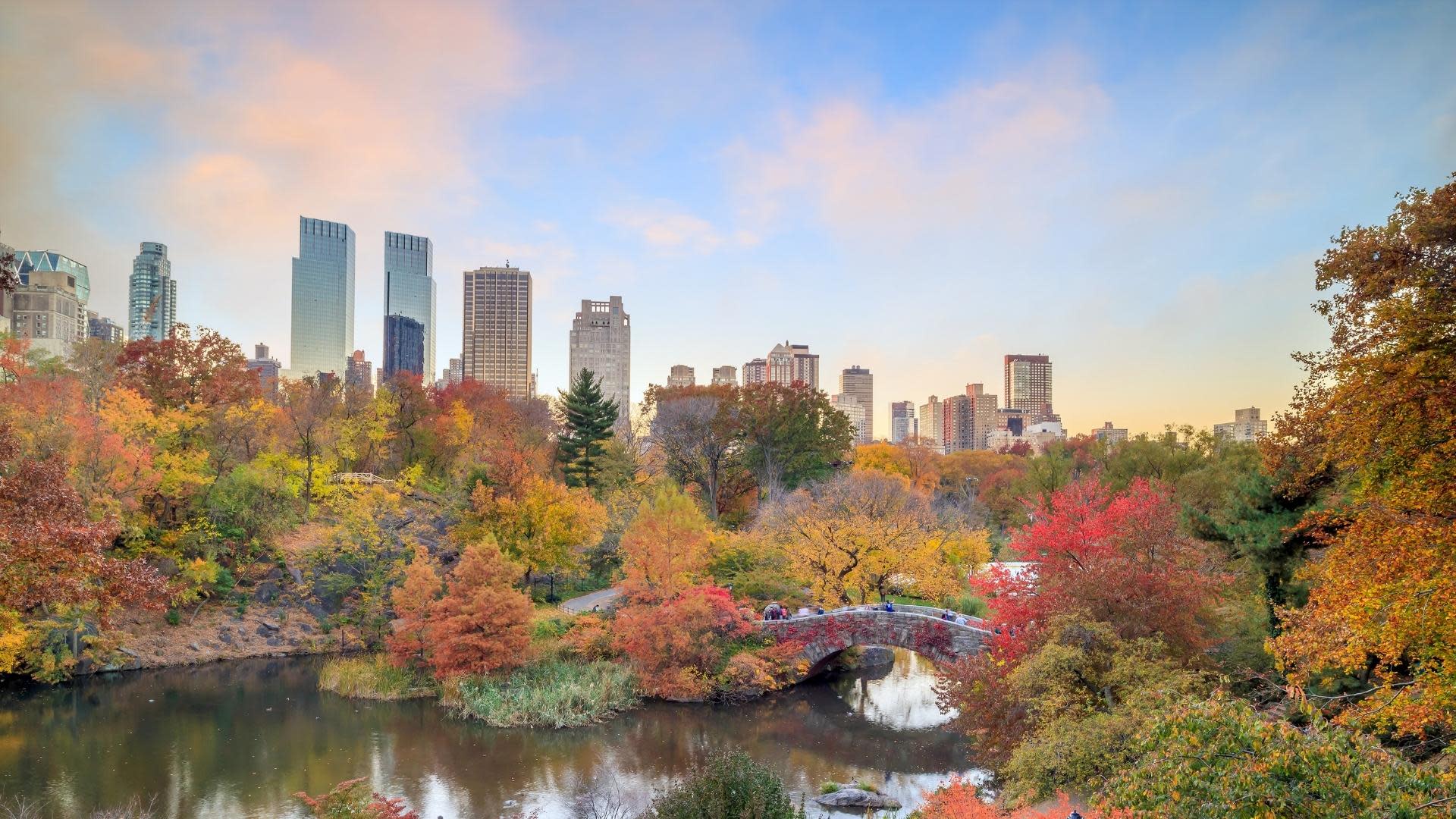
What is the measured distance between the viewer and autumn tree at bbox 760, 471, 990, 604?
31.0m

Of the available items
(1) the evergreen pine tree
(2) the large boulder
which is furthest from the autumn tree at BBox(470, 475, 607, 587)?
(2) the large boulder

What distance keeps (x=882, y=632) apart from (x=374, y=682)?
56.6ft

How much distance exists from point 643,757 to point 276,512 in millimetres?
22508

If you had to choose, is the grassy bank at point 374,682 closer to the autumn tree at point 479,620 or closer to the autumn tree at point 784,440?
the autumn tree at point 479,620

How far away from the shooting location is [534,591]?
37.0m

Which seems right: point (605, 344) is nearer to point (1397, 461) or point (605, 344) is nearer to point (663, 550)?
point (663, 550)

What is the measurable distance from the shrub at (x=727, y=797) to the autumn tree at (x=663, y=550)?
49.4 feet

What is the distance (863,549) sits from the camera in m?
31.4

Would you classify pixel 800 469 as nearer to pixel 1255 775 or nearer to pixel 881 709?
pixel 881 709

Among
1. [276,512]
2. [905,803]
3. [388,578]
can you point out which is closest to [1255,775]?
[905,803]

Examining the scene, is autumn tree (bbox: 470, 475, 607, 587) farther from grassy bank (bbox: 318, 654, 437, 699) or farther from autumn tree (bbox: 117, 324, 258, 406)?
autumn tree (bbox: 117, 324, 258, 406)

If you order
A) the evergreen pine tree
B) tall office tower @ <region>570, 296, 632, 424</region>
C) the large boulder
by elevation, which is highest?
tall office tower @ <region>570, 296, 632, 424</region>

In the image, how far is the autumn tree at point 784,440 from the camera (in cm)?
5000

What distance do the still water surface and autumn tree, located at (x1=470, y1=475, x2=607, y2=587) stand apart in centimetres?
885
